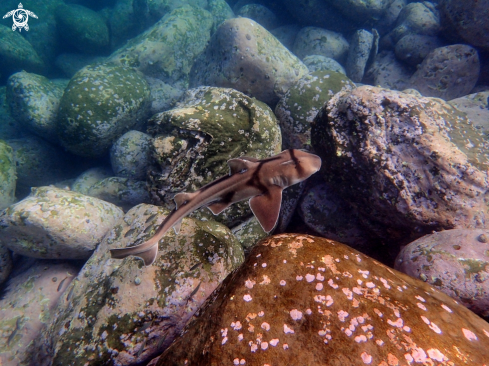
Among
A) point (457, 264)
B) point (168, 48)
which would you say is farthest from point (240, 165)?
point (168, 48)

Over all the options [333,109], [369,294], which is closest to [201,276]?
[369,294]

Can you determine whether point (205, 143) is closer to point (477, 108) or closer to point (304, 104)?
point (304, 104)

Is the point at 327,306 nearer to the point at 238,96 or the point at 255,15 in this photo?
the point at 238,96

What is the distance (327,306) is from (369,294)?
0.36m

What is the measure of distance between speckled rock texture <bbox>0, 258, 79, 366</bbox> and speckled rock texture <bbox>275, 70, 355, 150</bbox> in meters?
4.92

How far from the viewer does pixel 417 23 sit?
7.94 metres

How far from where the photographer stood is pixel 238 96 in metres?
4.77

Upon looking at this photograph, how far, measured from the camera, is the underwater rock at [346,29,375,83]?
26.3ft

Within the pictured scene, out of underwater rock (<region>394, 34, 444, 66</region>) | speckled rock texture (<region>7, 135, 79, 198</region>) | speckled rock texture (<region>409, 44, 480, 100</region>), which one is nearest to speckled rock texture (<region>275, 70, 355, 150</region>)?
speckled rock texture (<region>409, 44, 480, 100</region>)

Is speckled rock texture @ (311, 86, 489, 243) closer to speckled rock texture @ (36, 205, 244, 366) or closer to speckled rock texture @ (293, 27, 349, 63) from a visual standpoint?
speckled rock texture @ (36, 205, 244, 366)

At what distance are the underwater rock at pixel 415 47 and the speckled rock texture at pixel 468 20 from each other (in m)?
0.48

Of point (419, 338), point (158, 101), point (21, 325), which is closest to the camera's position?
point (419, 338)

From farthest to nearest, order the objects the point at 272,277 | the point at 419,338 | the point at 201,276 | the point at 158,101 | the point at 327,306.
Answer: the point at 158,101 → the point at 201,276 → the point at 272,277 → the point at 327,306 → the point at 419,338

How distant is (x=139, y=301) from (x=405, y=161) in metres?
3.76
